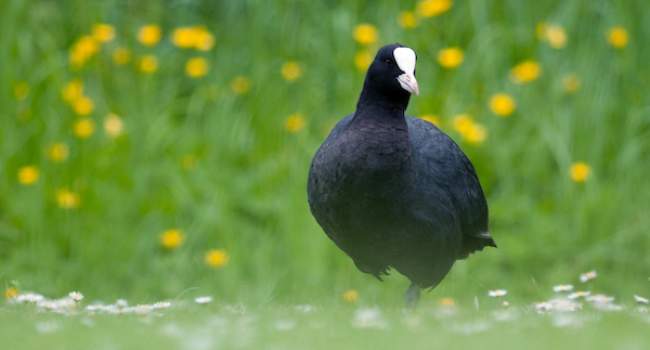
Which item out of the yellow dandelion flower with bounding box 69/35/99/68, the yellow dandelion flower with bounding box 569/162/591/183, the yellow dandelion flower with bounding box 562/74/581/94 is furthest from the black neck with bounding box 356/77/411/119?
the yellow dandelion flower with bounding box 69/35/99/68

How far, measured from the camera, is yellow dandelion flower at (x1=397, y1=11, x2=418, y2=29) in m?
7.45

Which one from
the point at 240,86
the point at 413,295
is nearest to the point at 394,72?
the point at 413,295

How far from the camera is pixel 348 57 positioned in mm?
7508

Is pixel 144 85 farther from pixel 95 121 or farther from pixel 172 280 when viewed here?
pixel 172 280

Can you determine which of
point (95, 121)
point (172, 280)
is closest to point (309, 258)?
point (172, 280)

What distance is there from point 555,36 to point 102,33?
109 inches

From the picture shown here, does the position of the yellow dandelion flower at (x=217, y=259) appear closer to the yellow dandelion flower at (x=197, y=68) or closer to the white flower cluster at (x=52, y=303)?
the yellow dandelion flower at (x=197, y=68)

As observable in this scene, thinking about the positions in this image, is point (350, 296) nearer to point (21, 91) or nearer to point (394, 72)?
point (394, 72)

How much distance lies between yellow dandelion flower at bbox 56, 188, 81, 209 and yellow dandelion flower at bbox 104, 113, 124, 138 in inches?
18.5

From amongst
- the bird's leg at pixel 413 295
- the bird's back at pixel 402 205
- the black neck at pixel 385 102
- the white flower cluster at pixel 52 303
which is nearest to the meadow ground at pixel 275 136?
the bird's leg at pixel 413 295

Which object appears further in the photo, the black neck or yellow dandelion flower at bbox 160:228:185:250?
yellow dandelion flower at bbox 160:228:185:250

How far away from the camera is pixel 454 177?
5332mm

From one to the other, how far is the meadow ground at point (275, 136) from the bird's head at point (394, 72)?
111 centimetres

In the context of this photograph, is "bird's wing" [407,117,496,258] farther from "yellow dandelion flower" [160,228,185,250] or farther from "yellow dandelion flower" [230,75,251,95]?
"yellow dandelion flower" [230,75,251,95]
